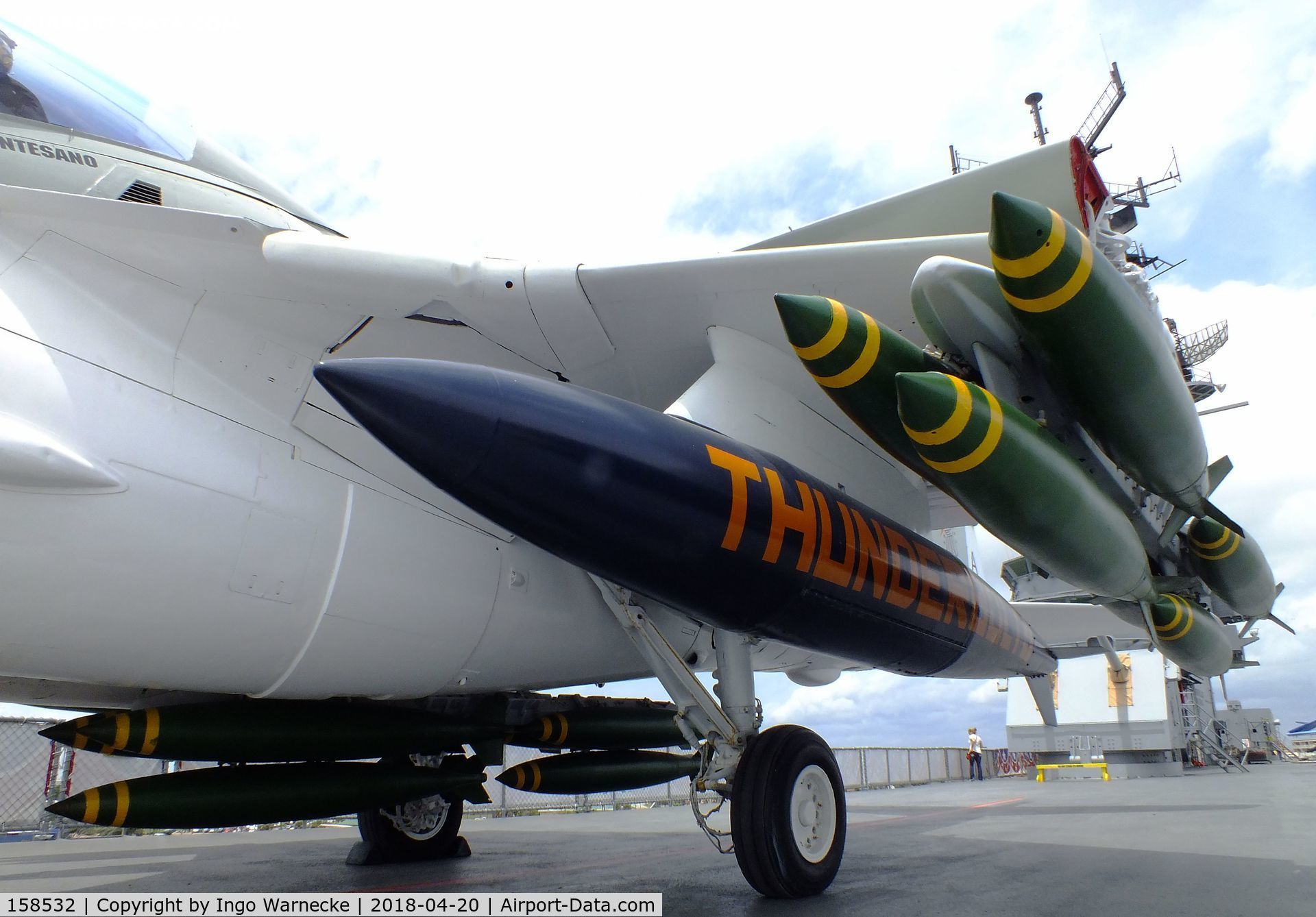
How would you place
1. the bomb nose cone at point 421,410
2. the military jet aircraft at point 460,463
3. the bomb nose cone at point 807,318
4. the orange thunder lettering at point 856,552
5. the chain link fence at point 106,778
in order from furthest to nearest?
the chain link fence at point 106,778 < the bomb nose cone at point 807,318 < the orange thunder lettering at point 856,552 < the military jet aircraft at point 460,463 < the bomb nose cone at point 421,410

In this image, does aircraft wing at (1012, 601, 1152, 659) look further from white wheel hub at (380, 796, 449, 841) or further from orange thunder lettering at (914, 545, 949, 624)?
white wheel hub at (380, 796, 449, 841)

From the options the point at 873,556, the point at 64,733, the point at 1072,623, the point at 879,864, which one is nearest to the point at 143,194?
the point at 64,733

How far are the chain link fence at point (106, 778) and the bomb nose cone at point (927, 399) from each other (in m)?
4.08

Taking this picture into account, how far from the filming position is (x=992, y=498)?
355 cm

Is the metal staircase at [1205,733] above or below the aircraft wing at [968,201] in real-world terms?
below

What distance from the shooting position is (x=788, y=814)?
430cm

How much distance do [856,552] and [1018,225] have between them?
59.5 inches

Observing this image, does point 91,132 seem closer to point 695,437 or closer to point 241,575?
point 241,575

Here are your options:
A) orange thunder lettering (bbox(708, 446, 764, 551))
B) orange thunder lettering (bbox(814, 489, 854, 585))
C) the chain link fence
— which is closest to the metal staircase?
the chain link fence

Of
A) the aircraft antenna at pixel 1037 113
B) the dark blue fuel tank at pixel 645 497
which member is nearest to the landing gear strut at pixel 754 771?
the dark blue fuel tank at pixel 645 497

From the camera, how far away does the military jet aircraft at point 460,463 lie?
2.99 meters

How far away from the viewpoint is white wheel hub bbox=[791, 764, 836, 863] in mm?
4426

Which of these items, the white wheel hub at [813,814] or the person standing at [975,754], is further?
the person standing at [975,754]

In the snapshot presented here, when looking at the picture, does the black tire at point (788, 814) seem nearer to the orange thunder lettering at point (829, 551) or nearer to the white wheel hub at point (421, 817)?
the orange thunder lettering at point (829, 551)
